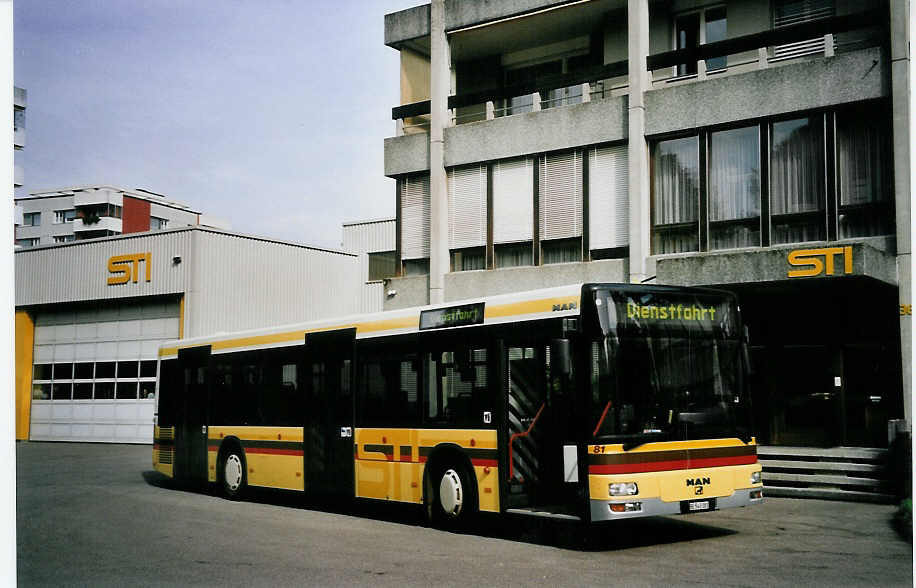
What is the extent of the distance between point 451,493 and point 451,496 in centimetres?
4

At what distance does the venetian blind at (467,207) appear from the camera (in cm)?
2209

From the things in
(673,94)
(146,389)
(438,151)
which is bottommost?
(146,389)

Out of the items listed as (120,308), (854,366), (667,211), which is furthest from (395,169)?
(120,308)

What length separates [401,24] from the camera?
2381 cm

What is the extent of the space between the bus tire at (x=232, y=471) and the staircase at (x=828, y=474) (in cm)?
836

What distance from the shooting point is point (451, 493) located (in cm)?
1242

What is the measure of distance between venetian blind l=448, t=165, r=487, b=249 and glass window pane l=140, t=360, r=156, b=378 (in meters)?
13.0

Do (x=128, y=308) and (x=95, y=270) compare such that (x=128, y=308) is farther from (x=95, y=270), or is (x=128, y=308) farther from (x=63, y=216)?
(x=63, y=216)

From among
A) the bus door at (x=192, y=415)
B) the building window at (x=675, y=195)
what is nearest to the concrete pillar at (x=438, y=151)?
the building window at (x=675, y=195)

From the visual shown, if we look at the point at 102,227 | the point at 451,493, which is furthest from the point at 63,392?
the point at 451,493

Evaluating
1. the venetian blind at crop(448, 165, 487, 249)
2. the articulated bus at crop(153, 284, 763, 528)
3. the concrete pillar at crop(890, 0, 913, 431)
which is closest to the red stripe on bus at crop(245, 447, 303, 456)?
the articulated bus at crop(153, 284, 763, 528)

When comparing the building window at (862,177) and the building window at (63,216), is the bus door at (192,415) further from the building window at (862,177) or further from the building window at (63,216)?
the building window at (862,177)

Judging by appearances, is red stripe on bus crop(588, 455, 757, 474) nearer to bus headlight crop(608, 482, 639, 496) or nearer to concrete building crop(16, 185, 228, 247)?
bus headlight crop(608, 482, 639, 496)

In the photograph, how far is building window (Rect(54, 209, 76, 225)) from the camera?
20536mm
